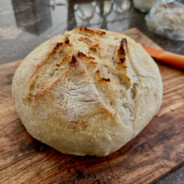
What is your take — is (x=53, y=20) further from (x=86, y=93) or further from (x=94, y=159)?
(x=94, y=159)

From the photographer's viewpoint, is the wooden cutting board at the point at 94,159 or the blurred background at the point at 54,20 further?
the blurred background at the point at 54,20

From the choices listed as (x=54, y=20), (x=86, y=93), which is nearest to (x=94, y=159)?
(x=86, y=93)

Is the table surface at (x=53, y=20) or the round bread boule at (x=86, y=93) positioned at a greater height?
the round bread boule at (x=86, y=93)

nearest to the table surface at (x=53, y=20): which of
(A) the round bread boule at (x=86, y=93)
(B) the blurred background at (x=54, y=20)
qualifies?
(B) the blurred background at (x=54, y=20)

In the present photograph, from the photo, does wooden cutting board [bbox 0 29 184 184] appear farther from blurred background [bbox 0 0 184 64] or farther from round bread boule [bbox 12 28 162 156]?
blurred background [bbox 0 0 184 64]

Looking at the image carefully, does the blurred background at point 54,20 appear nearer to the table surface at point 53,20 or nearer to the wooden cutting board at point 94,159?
the table surface at point 53,20

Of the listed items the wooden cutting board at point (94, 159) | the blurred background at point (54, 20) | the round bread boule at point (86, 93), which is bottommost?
the blurred background at point (54, 20)

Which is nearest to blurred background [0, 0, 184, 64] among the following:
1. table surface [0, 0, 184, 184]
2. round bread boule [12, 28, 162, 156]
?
table surface [0, 0, 184, 184]
